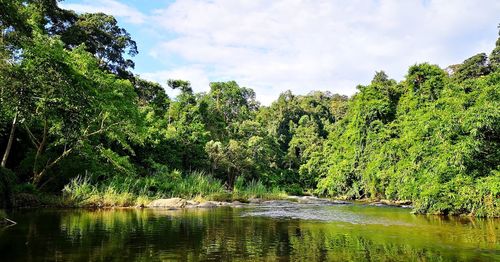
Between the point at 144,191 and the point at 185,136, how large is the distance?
14887mm

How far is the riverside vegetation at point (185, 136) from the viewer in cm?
1226

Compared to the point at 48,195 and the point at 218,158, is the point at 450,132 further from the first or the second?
the point at 218,158

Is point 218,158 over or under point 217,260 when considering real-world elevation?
over

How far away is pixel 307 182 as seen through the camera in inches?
1900

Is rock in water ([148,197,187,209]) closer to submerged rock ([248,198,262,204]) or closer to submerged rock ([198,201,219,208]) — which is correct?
submerged rock ([198,201,219,208])

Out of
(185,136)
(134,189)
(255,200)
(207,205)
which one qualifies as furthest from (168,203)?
(185,136)

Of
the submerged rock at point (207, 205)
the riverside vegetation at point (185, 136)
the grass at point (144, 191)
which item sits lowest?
the submerged rock at point (207, 205)

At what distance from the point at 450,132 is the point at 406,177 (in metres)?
4.88

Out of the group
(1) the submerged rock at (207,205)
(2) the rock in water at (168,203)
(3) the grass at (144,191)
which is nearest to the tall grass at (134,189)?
(3) the grass at (144,191)

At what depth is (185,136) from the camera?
37.4m

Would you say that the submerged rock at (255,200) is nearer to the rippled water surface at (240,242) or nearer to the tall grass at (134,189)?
the tall grass at (134,189)

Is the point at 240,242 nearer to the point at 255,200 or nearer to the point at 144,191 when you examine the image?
the point at 144,191

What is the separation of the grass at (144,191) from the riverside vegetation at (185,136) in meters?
0.07

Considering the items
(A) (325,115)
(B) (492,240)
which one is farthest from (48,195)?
(A) (325,115)
